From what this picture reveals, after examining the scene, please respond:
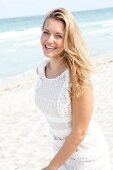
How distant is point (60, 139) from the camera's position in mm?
2238

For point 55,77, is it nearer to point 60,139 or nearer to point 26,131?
point 60,139

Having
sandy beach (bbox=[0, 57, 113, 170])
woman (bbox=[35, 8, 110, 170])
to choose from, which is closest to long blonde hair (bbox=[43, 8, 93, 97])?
woman (bbox=[35, 8, 110, 170])

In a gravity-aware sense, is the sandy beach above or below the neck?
below

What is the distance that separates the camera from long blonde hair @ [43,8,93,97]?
2074 millimetres

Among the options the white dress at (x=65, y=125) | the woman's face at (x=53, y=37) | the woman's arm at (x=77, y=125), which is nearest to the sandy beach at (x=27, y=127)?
the white dress at (x=65, y=125)

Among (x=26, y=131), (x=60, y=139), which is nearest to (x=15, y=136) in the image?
(x=26, y=131)

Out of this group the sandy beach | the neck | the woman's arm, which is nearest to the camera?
the woman's arm

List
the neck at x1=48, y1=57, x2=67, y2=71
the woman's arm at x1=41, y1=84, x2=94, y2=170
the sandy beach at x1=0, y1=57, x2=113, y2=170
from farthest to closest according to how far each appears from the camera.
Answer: the sandy beach at x1=0, y1=57, x2=113, y2=170 < the neck at x1=48, y1=57, x2=67, y2=71 < the woman's arm at x1=41, y1=84, x2=94, y2=170

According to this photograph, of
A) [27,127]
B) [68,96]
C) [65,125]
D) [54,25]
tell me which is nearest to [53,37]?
[54,25]

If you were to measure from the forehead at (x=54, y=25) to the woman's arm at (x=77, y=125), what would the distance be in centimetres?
32

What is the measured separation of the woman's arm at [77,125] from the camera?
2059mm

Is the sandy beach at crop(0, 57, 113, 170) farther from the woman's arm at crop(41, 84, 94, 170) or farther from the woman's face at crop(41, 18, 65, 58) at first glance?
the woman's face at crop(41, 18, 65, 58)

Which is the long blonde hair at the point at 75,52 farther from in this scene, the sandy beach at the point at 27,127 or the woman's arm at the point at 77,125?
the sandy beach at the point at 27,127

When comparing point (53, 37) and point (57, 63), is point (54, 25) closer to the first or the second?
point (53, 37)
